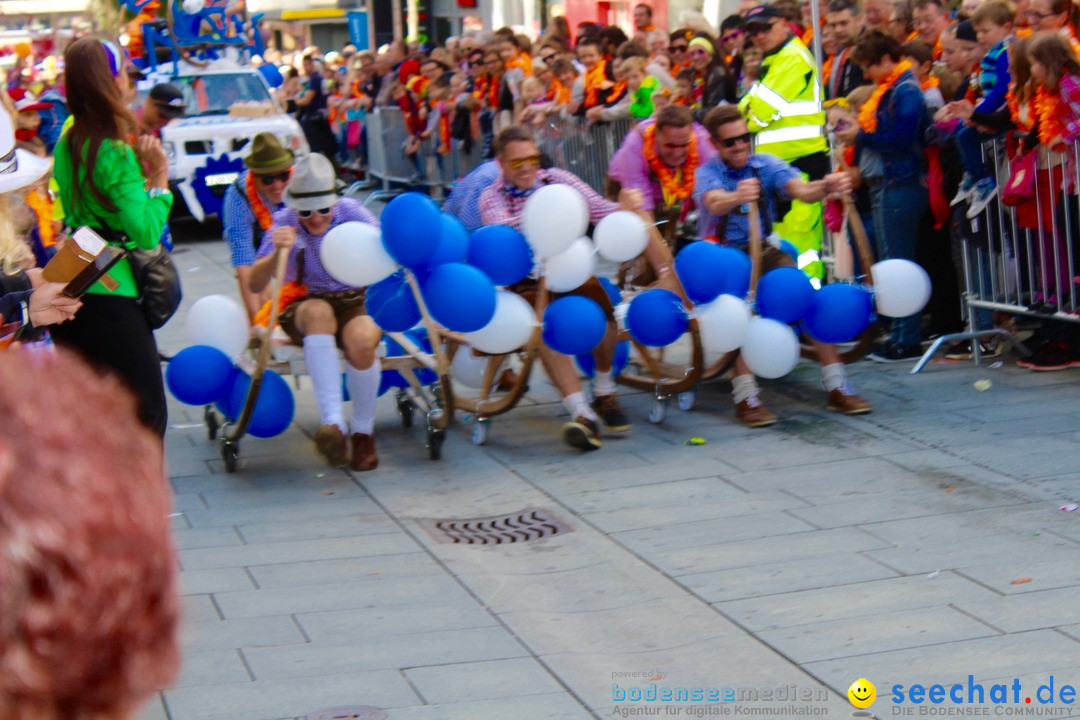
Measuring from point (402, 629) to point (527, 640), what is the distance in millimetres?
412

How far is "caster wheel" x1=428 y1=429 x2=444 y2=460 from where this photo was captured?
6637mm

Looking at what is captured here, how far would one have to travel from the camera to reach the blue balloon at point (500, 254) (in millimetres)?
6469

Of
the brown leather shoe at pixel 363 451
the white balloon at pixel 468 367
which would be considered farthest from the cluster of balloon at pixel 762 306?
the brown leather shoe at pixel 363 451

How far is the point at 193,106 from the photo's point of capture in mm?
16578

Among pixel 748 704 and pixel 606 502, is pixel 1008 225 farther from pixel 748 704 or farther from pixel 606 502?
pixel 748 704

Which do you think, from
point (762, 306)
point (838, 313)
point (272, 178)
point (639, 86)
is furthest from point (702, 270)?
point (639, 86)

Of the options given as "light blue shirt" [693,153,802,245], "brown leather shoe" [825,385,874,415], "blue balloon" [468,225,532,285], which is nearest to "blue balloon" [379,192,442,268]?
"blue balloon" [468,225,532,285]

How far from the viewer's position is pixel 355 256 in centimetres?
617

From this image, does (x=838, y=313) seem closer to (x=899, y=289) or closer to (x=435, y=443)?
(x=899, y=289)

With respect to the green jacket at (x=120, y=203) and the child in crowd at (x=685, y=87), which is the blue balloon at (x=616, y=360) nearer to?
the green jacket at (x=120, y=203)

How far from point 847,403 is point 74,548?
20.3 feet

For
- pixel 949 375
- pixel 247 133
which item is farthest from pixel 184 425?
pixel 247 133

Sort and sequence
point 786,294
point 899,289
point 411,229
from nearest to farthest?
point 411,229 < point 786,294 < point 899,289

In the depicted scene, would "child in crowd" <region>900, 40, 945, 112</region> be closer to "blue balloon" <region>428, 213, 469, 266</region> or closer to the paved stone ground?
the paved stone ground
